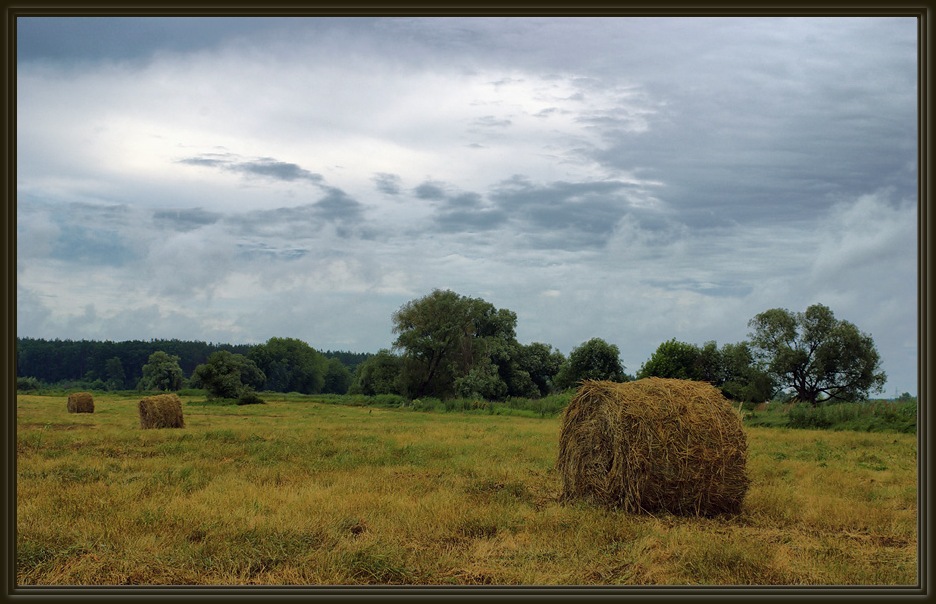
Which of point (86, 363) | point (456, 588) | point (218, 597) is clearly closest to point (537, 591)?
point (456, 588)

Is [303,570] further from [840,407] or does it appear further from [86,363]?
[86,363]

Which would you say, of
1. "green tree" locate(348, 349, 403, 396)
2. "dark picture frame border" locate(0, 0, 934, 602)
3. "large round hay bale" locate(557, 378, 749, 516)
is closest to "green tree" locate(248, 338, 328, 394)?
"green tree" locate(348, 349, 403, 396)

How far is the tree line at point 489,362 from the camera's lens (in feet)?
177

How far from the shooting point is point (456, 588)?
17.8 ft

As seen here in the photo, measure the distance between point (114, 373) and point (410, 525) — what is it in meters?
57.5

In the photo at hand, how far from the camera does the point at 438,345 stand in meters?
64.9

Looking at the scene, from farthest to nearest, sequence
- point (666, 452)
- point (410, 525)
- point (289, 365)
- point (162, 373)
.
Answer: point (289, 365) → point (162, 373) → point (666, 452) → point (410, 525)

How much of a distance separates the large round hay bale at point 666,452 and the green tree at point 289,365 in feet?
223

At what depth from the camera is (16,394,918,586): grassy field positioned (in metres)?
7.75

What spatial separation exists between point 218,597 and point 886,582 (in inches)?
273

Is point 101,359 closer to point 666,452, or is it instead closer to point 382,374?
point 382,374
